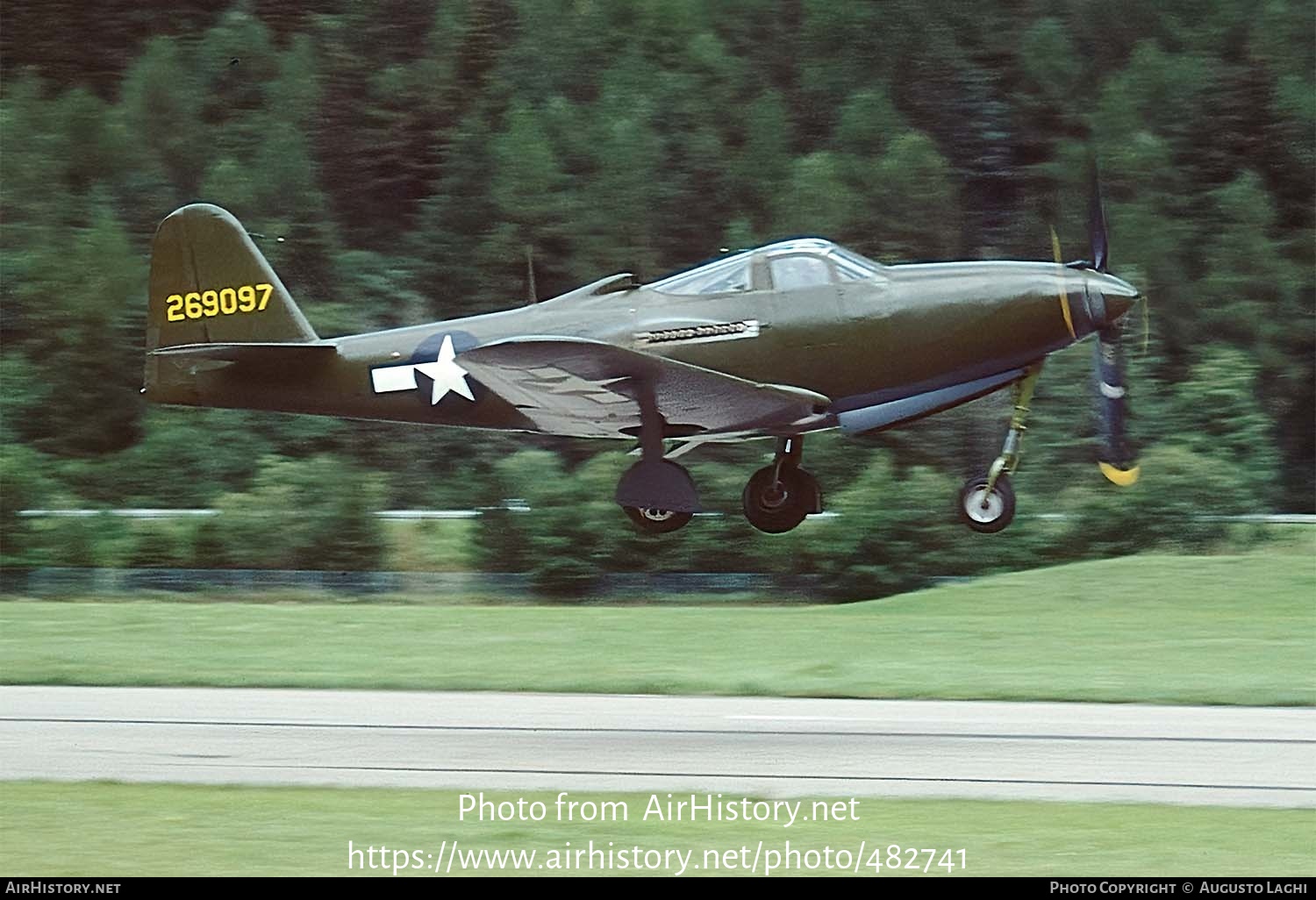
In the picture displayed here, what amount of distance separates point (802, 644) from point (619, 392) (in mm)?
10434

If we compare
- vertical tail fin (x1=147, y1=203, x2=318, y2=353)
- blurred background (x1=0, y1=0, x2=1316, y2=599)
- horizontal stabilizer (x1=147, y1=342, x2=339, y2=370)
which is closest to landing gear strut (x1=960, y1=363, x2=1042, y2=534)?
horizontal stabilizer (x1=147, y1=342, x2=339, y2=370)

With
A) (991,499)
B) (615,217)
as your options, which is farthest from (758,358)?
(615,217)

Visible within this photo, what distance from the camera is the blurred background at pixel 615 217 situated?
35094 mm

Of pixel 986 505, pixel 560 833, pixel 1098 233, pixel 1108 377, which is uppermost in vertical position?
pixel 1098 233

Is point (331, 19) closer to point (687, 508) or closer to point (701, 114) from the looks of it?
point (701, 114)

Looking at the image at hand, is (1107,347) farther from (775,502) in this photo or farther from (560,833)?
(560,833)

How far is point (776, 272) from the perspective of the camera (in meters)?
15.4

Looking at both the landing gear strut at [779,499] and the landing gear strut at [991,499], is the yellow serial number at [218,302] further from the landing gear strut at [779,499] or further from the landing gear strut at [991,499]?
the landing gear strut at [991,499]

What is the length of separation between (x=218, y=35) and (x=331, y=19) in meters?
3.06

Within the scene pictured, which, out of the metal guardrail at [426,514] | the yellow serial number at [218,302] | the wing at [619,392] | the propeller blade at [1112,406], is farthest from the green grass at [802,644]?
the wing at [619,392]

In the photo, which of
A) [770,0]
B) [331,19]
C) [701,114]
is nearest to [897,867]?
[701,114]

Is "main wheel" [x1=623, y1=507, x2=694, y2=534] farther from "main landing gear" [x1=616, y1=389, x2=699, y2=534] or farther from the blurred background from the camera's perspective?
the blurred background

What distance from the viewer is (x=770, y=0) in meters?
47.5

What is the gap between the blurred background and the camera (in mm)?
35094
